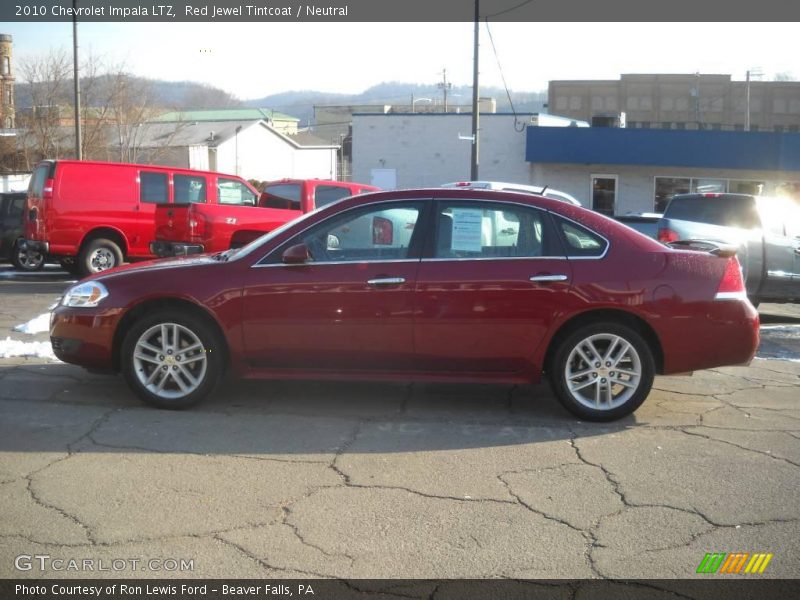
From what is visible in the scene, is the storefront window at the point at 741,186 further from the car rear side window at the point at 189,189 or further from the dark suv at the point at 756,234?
the car rear side window at the point at 189,189

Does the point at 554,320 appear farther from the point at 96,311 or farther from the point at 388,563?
the point at 96,311

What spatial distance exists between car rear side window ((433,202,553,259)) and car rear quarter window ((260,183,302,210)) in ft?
29.7

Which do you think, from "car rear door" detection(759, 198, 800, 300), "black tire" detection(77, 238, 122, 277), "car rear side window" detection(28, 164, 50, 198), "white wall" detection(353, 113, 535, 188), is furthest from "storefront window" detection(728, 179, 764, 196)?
"car rear side window" detection(28, 164, 50, 198)

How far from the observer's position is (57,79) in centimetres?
3853

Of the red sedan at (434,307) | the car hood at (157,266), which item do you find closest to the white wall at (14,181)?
the car hood at (157,266)

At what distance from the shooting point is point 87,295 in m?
6.31

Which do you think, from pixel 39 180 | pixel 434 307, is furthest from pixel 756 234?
pixel 39 180

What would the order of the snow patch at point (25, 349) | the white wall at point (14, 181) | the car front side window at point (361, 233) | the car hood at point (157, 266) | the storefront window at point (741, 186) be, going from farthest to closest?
the white wall at point (14, 181) → the storefront window at point (741, 186) → the snow patch at point (25, 349) → the car hood at point (157, 266) → the car front side window at point (361, 233)

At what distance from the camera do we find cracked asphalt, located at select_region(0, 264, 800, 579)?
3.92 metres

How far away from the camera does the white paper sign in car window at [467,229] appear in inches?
242

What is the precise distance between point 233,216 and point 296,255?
800 centimetres

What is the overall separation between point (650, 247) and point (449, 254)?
4.74 ft

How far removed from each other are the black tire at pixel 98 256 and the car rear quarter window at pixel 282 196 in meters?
2.72

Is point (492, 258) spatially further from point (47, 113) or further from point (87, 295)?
point (47, 113)
